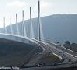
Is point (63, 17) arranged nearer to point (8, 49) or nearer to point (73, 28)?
point (73, 28)

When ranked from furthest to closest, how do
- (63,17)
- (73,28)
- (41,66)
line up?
1. (63,17)
2. (73,28)
3. (41,66)

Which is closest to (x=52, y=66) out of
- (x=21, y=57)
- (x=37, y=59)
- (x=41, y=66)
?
(x=41, y=66)

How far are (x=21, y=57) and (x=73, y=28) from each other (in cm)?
3106

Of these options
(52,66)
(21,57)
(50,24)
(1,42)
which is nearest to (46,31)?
(50,24)

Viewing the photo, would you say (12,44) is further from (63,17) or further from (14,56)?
(63,17)

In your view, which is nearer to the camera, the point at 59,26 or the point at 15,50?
the point at 15,50

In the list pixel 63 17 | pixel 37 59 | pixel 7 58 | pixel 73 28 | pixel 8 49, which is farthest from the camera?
pixel 63 17

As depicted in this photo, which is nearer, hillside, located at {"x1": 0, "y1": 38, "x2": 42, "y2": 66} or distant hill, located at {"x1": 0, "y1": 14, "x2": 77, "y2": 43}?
hillside, located at {"x1": 0, "y1": 38, "x2": 42, "y2": 66}

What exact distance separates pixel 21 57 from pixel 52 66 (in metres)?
8.03

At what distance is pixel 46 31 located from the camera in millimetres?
53594

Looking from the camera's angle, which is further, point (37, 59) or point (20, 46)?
point (20, 46)

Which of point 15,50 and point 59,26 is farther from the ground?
point 59,26

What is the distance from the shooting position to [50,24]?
2163 inches

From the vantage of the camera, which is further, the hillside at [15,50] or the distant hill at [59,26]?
the distant hill at [59,26]
